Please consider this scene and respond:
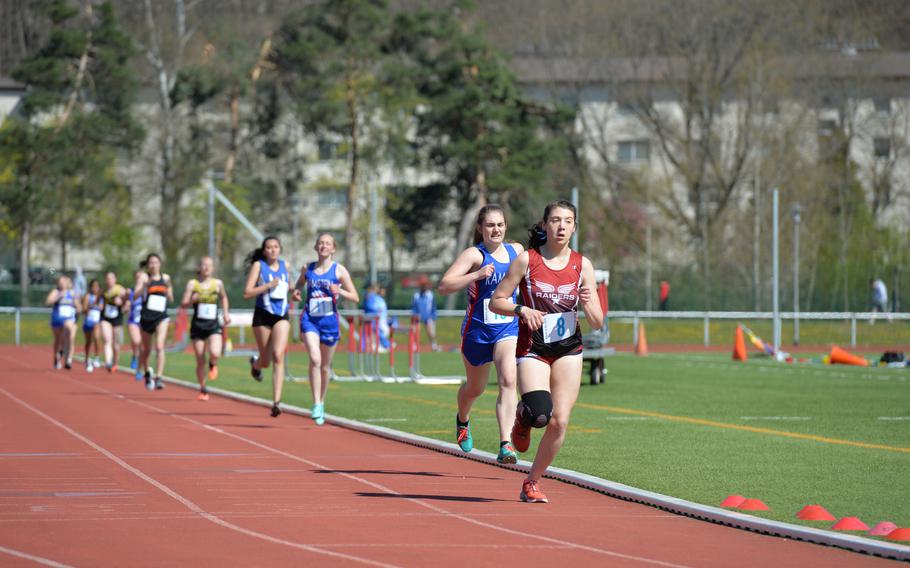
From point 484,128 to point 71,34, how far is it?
1705cm

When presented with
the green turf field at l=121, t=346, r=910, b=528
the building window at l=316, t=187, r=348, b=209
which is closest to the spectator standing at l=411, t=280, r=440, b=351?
the green turf field at l=121, t=346, r=910, b=528

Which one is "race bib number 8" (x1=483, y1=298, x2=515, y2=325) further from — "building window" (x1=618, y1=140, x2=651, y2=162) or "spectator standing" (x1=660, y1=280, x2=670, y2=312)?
"building window" (x1=618, y1=140, x2=651, y2=162)

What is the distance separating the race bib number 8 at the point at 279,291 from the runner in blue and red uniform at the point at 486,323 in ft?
20.4

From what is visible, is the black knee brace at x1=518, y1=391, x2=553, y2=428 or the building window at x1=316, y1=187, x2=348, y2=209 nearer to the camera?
the black knee brace at x1=518, y1=391, x2=553, y2=428

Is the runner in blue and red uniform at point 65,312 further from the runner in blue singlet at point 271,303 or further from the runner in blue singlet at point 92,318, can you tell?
the runner in blue singlet at point 271,303

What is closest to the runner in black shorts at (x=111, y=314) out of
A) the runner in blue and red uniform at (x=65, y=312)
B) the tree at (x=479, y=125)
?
the runner in blue and red uniform at (x=65, y=312)

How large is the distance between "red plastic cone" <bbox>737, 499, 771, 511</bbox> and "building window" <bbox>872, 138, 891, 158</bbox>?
57914 mm

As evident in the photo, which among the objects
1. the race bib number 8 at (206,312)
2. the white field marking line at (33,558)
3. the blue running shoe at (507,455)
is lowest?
the white field marking line at (33,558)

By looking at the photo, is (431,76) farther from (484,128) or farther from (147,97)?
(147,97)

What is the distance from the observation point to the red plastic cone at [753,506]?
10086 mm

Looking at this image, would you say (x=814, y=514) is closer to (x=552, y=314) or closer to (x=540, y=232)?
(x=552, y=314)

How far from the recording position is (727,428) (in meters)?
17.1

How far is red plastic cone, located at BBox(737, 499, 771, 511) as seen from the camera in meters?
10.1

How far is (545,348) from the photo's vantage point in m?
10.1
